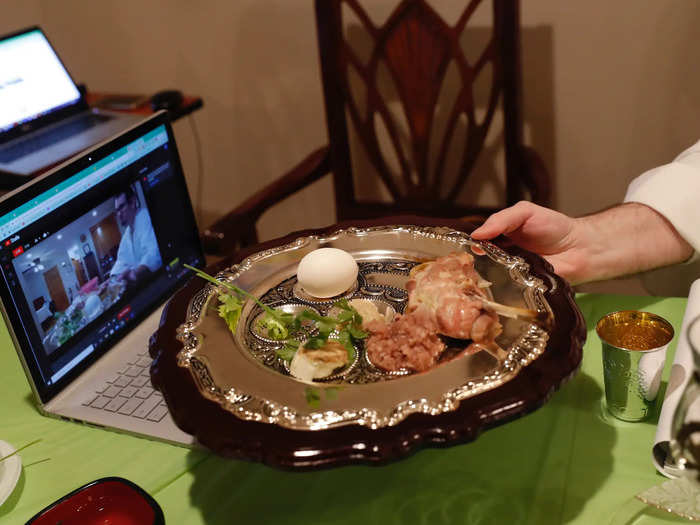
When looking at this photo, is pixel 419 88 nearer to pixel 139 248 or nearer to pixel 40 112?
pixel 139 248

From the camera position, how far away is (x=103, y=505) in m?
0.68

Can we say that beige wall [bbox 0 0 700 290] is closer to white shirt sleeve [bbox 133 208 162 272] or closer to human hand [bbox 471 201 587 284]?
human hand [bbox 471 201 587 284]

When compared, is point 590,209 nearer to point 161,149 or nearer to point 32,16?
point 161,149

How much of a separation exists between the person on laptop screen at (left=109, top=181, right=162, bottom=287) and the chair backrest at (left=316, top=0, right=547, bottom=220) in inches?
30.6

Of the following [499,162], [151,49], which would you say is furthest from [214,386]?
[151,49]

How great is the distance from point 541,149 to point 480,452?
133 centimetres

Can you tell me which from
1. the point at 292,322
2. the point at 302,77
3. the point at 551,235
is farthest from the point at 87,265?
the point at 302,77

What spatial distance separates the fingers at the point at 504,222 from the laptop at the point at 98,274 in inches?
17.8

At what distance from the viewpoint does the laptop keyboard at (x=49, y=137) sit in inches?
68.7

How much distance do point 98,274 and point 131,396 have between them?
0.60 feet

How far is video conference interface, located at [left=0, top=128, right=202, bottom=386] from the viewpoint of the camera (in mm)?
860

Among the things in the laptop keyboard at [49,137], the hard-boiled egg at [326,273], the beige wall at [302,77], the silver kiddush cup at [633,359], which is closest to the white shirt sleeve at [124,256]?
the hard-boiled egg at [326,273]

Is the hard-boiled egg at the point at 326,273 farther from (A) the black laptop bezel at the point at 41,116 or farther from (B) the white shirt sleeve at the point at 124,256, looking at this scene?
(A) the black laptop bezel at the point at 41,116

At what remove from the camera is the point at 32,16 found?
2508mm
